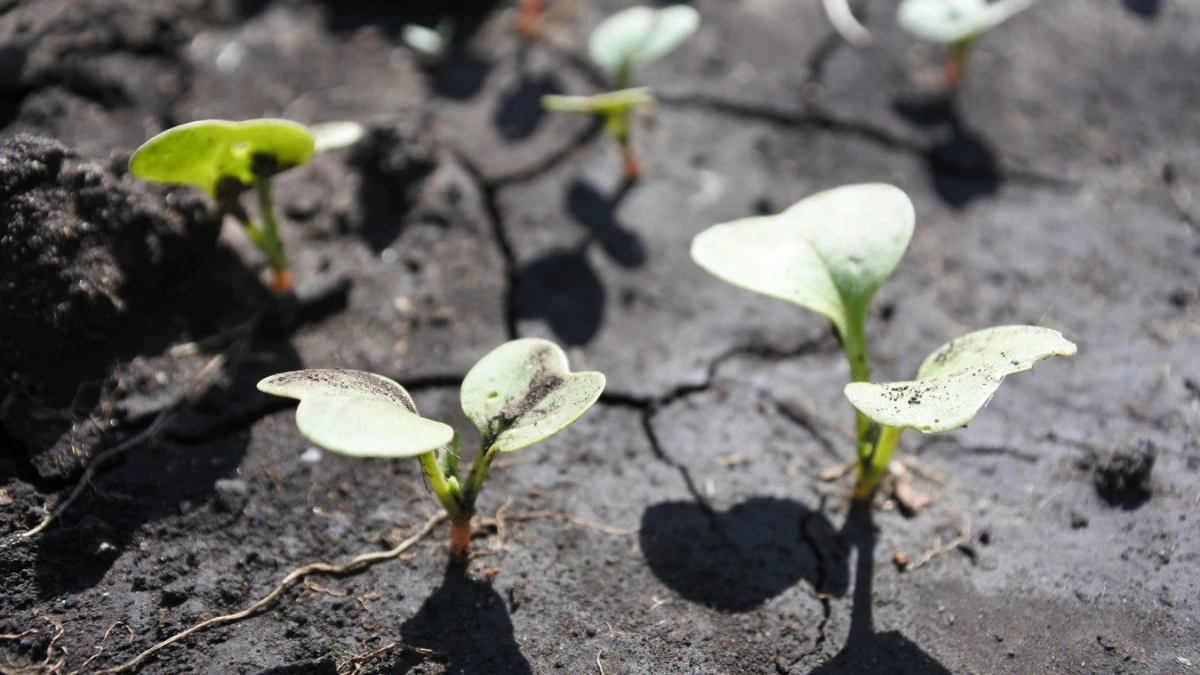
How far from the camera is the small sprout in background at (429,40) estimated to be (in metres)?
2.22

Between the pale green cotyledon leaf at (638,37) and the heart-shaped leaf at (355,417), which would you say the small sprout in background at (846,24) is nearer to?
the pale green cotyledon leaf at (638,37)

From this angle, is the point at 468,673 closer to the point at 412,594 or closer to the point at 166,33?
the point at 412,594

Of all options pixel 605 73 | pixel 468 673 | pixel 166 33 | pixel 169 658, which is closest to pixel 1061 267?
pixel 605 73

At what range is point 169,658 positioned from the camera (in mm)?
1226

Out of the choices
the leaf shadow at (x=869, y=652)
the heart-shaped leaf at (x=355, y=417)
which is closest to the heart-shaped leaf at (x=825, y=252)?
the leaf shadow at (x=869, y=652)

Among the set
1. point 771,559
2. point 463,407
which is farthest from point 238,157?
point 771,559

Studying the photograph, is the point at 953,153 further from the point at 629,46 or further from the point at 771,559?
the point at 771,559

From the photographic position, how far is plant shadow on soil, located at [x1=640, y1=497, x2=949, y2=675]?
130 cm

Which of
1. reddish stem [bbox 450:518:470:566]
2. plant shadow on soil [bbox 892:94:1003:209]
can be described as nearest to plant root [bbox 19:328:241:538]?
reddish stem [bbox 450:518:470:566]

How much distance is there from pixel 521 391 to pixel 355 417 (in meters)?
0.28

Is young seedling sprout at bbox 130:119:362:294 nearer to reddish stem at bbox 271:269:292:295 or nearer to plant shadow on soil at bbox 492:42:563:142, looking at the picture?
reddish stem at bbox 271:269:292:295

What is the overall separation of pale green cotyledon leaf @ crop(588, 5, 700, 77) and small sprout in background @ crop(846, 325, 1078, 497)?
→ 105 centimetres

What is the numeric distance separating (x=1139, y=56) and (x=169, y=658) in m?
2.59

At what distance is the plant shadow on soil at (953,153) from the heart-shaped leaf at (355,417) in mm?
1471
